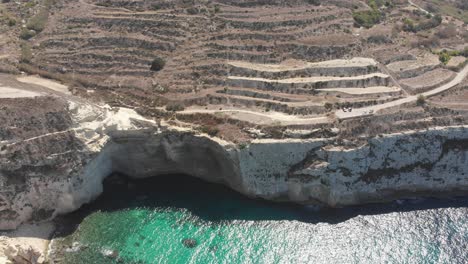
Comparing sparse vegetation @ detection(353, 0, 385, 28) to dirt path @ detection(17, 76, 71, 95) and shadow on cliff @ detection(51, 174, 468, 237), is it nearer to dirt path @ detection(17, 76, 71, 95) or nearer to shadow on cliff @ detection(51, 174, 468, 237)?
shadow on cliff @ detection(51, 174, 468, 237)

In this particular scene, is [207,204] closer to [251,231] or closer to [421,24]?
[251,231]

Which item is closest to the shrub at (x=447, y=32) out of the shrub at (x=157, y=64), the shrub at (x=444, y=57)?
the shrub at (x=444, y=57)

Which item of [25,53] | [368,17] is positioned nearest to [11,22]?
[25,53]

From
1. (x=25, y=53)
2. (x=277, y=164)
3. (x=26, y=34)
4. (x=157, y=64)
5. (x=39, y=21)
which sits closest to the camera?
(x=277, y=164)

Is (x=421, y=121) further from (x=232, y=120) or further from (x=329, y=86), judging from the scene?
(x=232, y=120)

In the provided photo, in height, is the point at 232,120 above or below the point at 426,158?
above

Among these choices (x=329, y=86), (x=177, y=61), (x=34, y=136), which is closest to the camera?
(x=34, y=136)

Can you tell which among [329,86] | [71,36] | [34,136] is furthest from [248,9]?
[34,136]
